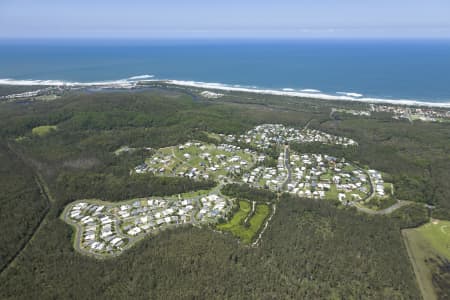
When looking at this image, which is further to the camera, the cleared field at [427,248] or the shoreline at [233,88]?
the shoreline at [233,88]

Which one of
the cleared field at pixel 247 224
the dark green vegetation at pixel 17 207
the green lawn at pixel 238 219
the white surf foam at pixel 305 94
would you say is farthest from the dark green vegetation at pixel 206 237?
the white surf foam at pixel 305 94

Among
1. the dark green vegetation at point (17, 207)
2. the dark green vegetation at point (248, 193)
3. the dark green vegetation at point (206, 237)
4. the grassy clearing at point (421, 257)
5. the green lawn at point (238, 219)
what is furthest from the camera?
the dark green vegetation at point (248, 193)

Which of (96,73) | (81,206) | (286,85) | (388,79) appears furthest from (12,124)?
(388,79)

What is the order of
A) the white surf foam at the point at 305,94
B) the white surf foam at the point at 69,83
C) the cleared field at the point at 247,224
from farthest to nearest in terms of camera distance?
1. the white surf foam at the point at 69,83
2. the white surf foam at the point at 305,94
3. the cleared field at the point at 247,224

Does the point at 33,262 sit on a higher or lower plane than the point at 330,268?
lower

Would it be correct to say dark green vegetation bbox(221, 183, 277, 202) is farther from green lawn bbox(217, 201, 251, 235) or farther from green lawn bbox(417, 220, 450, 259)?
green lawn bbox(417, 220, 450, 259)

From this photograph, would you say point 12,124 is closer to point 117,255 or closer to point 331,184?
point 117,255

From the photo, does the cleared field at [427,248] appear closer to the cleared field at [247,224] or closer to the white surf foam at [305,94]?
the cleared field at [247,224]
